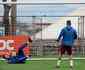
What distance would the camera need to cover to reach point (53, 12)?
966 inches

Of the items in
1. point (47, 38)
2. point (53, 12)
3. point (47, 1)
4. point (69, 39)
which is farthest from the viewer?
point (47, 38)

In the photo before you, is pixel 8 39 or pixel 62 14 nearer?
pixel 8 39

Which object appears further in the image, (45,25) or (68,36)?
(45,25)

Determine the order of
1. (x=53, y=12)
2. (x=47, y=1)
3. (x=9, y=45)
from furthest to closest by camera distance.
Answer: (x=53, y=12), (x=9, y=45), (x=47, y=1)

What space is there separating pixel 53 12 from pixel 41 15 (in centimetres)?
75

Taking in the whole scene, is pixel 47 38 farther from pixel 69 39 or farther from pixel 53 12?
pixel 69 39

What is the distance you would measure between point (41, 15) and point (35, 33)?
4.95ft

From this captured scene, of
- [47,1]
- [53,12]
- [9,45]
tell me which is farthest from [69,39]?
[53,12]

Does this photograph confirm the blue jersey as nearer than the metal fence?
Yes

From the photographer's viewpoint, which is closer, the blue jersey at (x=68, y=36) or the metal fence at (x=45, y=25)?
the blue jersey at (x=68, y=36)

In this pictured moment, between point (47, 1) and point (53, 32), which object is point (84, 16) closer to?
point (53, 32)

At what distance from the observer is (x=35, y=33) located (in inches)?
1016

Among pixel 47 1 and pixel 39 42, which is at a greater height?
pixel 47 1

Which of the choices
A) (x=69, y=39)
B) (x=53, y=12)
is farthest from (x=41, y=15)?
(x=69, y=39)
